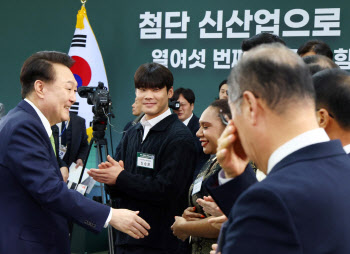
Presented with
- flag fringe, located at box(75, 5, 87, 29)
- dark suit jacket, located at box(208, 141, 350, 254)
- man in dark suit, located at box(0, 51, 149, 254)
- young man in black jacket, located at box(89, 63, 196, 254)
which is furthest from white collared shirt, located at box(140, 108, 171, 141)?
flag fringe, located at box(75, 5, 87, 29)

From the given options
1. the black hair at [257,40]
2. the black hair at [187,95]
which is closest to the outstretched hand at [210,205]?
the black hair at [257,40]

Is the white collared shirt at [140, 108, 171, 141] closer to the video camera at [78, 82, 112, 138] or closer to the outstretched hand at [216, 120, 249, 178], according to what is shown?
the video camera at [78, 82, 112, 138]

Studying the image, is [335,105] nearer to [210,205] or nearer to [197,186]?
[210,205]

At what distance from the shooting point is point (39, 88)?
2.16 m

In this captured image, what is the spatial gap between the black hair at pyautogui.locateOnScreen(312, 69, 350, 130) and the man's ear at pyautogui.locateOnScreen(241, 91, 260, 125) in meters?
0.57

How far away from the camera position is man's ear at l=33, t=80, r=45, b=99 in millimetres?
2151

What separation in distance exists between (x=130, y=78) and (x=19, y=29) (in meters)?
1.64

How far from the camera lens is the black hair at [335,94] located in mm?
1422

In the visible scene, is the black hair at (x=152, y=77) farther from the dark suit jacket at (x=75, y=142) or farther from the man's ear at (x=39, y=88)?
the dark suit jacket at (x=75, y=142)

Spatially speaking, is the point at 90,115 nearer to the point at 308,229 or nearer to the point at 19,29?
the point at 19,29

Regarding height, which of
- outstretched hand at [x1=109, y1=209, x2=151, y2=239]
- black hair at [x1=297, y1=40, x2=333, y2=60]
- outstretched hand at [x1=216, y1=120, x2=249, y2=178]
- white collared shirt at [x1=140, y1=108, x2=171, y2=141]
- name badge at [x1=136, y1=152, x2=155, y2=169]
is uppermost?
black hair at [x1=297, y1=40, x2=333, y2=60]

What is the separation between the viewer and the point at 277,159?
947mm

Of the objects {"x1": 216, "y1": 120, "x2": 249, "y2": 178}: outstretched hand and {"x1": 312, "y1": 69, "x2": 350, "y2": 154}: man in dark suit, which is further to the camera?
{"x1": 312, "y1": 69, "x2": 350, "y2": 154}: man in dark suit

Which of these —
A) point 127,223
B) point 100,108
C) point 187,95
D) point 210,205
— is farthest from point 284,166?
point 187,95
